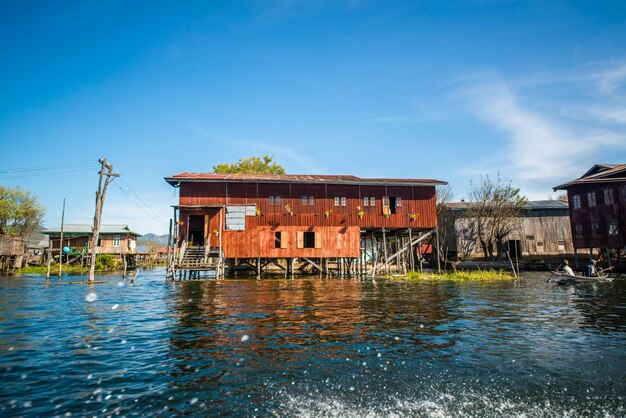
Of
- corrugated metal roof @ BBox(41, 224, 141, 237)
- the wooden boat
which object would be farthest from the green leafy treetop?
the wooden boat

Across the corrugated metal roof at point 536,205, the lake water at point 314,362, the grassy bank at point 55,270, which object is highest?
the corrugated metal roof at point 536,205

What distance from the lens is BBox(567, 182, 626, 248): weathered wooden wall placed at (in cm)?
3550

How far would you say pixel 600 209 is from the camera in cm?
3753

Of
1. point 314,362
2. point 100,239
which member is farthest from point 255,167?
point 314,362

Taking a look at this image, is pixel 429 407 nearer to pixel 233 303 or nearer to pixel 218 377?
pixel 218 377

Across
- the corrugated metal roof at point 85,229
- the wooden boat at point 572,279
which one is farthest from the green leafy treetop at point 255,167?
the wooden boat at point 572,279

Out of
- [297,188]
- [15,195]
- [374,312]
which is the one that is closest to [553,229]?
[297,188]

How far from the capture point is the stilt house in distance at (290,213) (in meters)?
31.1

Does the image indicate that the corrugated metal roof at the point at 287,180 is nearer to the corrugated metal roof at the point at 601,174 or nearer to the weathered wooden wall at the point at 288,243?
the weathered wooden wall at the point at 288,243

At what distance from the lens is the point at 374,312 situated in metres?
14.0

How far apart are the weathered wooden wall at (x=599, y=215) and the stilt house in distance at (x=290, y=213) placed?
61.0ft

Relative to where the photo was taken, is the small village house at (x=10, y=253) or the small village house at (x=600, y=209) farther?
the small village house at (x=10, y=253)

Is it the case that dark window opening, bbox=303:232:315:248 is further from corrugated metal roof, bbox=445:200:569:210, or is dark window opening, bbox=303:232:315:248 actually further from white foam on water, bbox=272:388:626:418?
white foam on water, bbox=272:388:626:418

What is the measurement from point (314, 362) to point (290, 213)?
963 inches
